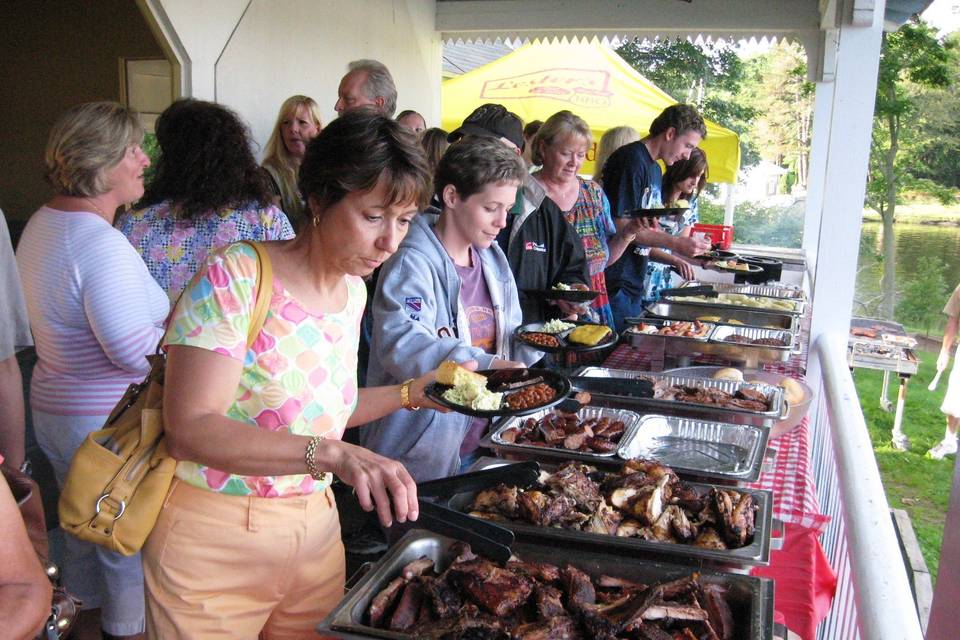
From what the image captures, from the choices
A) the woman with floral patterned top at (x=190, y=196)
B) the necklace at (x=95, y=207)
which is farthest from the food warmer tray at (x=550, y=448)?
the necklace at (x=95, y=207)

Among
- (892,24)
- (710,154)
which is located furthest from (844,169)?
(710,154)

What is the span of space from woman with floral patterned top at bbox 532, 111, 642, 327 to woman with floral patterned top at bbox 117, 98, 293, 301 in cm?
130

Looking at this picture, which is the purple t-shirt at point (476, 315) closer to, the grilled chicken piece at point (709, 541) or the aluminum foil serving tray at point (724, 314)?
the grilled chicken piece at point (709, 541)

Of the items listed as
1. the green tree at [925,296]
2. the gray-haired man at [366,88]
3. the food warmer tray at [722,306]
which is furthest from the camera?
the green tree at [925,296]

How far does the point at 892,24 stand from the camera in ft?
15.3

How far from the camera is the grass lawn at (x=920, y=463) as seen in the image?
679 cm

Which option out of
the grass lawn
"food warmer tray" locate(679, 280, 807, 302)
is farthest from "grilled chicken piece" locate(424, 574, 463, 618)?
the grass lawn

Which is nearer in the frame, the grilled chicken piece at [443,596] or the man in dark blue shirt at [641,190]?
the grilled chicken piece at [443,596]

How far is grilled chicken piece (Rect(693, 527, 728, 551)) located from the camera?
1343 millimetres

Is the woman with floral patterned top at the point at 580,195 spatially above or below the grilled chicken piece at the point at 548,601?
above

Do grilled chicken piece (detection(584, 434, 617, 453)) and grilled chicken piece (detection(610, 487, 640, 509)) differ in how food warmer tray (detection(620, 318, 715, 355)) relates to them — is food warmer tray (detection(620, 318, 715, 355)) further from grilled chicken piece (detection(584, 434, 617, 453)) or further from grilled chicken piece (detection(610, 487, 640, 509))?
grilled chicken piece (detection(610, 487, 640, 509))

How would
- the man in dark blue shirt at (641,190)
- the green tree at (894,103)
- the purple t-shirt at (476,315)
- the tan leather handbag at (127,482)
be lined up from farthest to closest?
the green tree at (894,103) → the man in dark blue shirt at (641,190) → the purple t-shirt at (476,315) → the tan leather handbag at (127,482)

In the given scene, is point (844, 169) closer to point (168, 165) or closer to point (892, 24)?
point (892, 24)

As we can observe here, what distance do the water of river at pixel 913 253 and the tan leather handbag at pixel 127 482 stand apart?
38.2 ft
